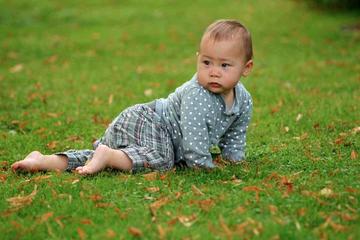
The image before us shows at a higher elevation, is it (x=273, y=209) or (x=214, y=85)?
(x=214, y=85)

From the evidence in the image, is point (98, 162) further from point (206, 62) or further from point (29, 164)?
Answer: point (206, 62)

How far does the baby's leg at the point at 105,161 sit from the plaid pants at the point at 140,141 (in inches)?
2.4

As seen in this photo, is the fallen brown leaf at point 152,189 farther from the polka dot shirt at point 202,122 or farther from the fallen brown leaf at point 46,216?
the fallen brown leaf at point 46,216

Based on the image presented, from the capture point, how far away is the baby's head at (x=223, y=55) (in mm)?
4984

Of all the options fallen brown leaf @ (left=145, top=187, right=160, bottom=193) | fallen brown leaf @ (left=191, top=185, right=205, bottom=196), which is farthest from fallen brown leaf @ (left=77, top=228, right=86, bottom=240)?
fallen brown leaf @ (left=191, top=185, right=205, bottom=196)

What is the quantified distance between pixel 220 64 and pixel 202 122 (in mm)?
474

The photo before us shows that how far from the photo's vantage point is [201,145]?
504cm

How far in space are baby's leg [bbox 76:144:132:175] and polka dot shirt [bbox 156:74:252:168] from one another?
480 millimetres

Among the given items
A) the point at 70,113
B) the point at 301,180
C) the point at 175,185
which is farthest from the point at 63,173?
the point at 70,113

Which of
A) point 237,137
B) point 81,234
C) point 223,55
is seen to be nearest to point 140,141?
point 237,137

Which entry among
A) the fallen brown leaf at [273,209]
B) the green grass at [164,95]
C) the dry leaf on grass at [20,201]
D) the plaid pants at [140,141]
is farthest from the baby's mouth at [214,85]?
the dry leaf on grass at [20,201]

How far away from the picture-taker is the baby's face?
197 inches

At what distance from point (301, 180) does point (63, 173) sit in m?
1.88

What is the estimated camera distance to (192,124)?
504cm
